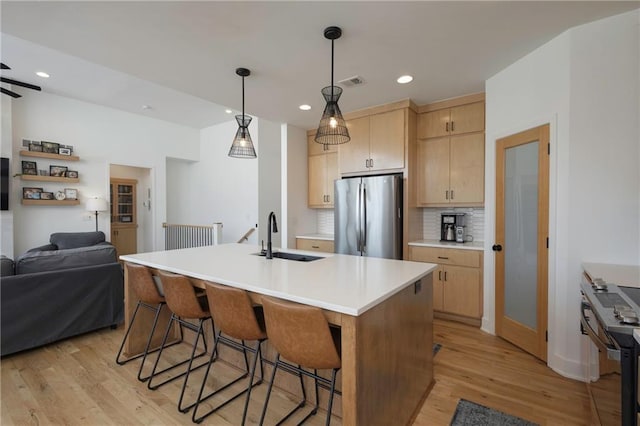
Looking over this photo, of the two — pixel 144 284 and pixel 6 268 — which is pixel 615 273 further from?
pixel 6 268

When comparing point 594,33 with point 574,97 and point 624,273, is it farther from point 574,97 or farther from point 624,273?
point 624,273

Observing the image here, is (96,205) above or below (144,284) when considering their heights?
above

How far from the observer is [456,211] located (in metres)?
3.87

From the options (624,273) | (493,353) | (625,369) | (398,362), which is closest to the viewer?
(625,369)

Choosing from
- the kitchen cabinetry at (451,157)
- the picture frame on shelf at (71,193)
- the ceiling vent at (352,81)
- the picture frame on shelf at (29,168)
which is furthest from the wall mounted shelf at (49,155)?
the kitchen cabinetry at (451,157)

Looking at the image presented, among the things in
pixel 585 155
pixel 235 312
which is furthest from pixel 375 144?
pixel 235 312

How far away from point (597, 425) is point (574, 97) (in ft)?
7.15

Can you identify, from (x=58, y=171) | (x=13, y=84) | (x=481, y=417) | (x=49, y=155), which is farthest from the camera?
(x=58, y=171)

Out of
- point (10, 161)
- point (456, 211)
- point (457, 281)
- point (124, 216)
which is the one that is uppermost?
point (10, 161)

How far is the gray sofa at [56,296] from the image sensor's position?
2.57 m

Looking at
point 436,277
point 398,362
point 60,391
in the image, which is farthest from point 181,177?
point 398,362

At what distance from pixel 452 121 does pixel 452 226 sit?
1299mm

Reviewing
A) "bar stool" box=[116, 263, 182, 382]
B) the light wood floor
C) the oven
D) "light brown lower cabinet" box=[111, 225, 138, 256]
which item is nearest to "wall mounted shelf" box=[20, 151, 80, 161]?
"light brown lower cabinet" box=[111, 225, 138, 256]

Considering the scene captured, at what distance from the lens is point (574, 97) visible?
2277 millimetres
